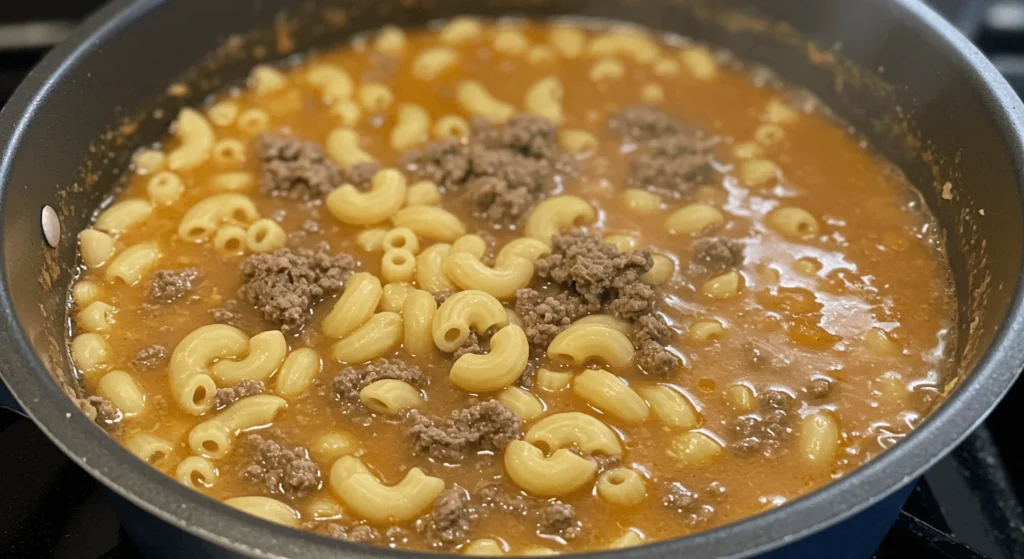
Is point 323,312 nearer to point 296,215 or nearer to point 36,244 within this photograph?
point 296,215

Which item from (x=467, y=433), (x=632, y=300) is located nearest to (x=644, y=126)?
(x=632, y=300)

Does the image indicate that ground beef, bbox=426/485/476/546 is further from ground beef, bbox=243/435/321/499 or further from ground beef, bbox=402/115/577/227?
ground beef, bbox=402/115/577/227

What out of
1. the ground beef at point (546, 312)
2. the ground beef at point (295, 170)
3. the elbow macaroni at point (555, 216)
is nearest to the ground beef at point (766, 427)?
the ground beef at point (546, 312)

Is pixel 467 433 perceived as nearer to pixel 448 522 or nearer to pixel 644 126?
pixel 448 522

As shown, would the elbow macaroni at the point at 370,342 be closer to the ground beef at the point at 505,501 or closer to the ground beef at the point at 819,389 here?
the ground beef at the point at 505,501

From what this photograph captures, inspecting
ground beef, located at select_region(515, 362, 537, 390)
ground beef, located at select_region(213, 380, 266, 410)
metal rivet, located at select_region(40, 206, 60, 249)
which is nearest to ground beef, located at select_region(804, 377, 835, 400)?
ground beef, located at select_region(515, 362, 537, 390)
